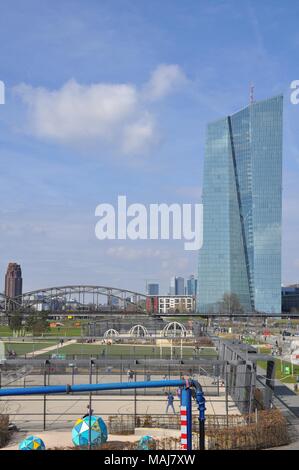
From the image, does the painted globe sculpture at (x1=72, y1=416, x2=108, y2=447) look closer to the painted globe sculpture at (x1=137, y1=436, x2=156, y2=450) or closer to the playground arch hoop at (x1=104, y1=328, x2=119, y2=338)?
the painted globe sculpture at (x1=137, y1=436, x2=156, y2=450)

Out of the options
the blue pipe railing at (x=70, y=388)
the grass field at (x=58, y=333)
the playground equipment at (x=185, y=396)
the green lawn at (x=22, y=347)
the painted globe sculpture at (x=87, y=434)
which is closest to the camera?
the playground equipment at (x=185, y=396)

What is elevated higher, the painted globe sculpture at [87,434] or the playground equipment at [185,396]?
the playground equipment at [185,396]

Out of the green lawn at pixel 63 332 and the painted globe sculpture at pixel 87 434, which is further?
the green lawn at pixel 63 332

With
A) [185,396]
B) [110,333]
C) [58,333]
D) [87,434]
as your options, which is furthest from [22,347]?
[185,396]

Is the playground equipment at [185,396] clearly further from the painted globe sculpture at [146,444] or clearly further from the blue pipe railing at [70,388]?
the painted globe sculpture at [146,444]

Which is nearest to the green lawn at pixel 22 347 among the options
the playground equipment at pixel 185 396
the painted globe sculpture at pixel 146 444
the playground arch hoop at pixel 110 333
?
the playground arch hoop at pixel 110 333

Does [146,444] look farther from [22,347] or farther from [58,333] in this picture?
[58,333]
